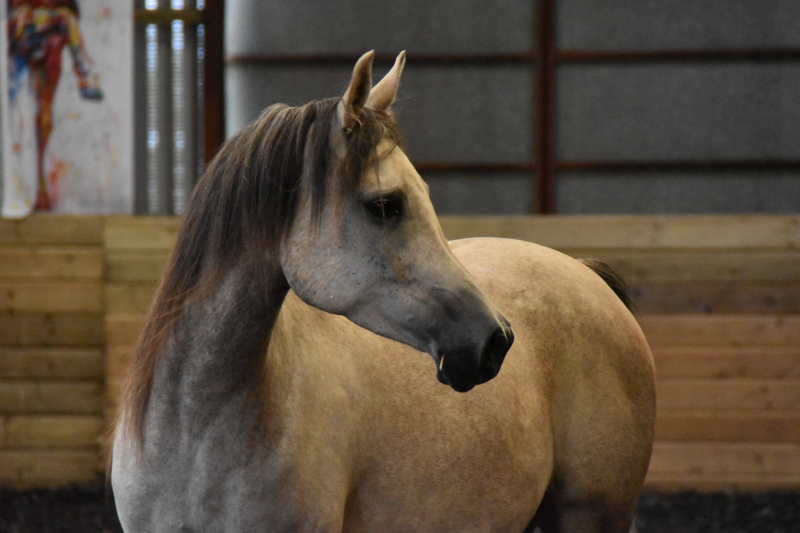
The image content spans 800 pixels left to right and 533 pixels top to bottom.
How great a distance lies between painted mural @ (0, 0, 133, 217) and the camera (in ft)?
12.3

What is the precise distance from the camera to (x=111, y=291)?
371 centimetres

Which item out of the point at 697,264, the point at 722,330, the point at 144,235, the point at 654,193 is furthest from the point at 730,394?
the point at 144,235

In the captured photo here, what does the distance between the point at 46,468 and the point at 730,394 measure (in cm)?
314

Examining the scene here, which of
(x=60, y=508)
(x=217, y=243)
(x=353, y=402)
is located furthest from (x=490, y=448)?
(x=60, y=508)

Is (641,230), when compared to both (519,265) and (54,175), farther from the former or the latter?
(54,175)

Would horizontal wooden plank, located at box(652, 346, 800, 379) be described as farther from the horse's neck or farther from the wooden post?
the horse's neck

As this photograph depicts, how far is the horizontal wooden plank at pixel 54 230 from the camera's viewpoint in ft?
12.2

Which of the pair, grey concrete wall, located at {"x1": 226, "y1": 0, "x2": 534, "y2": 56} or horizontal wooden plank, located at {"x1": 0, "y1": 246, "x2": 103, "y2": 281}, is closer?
horizontal wooden plank, located at {"x1": 0, "y1": 246, "x2": 103, "y2": 281}

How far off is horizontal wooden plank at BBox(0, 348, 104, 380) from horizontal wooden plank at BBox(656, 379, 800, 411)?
8.58 ft

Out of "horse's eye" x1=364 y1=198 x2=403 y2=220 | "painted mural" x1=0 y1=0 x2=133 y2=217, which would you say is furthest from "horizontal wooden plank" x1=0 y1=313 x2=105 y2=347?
"horse's eye" x1=364 y1=198 x2=403 y2=220

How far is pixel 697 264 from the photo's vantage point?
12.2ft

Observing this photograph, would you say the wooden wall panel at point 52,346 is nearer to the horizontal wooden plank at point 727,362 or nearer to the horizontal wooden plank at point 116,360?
the horizontal wooden plank at point 116,360

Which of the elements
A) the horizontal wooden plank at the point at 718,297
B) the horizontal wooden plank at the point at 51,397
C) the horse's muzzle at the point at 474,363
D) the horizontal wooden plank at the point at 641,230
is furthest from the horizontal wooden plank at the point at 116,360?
the horse's muzzle at the point at 474,363

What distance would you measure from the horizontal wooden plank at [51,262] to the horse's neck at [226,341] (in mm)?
2600
